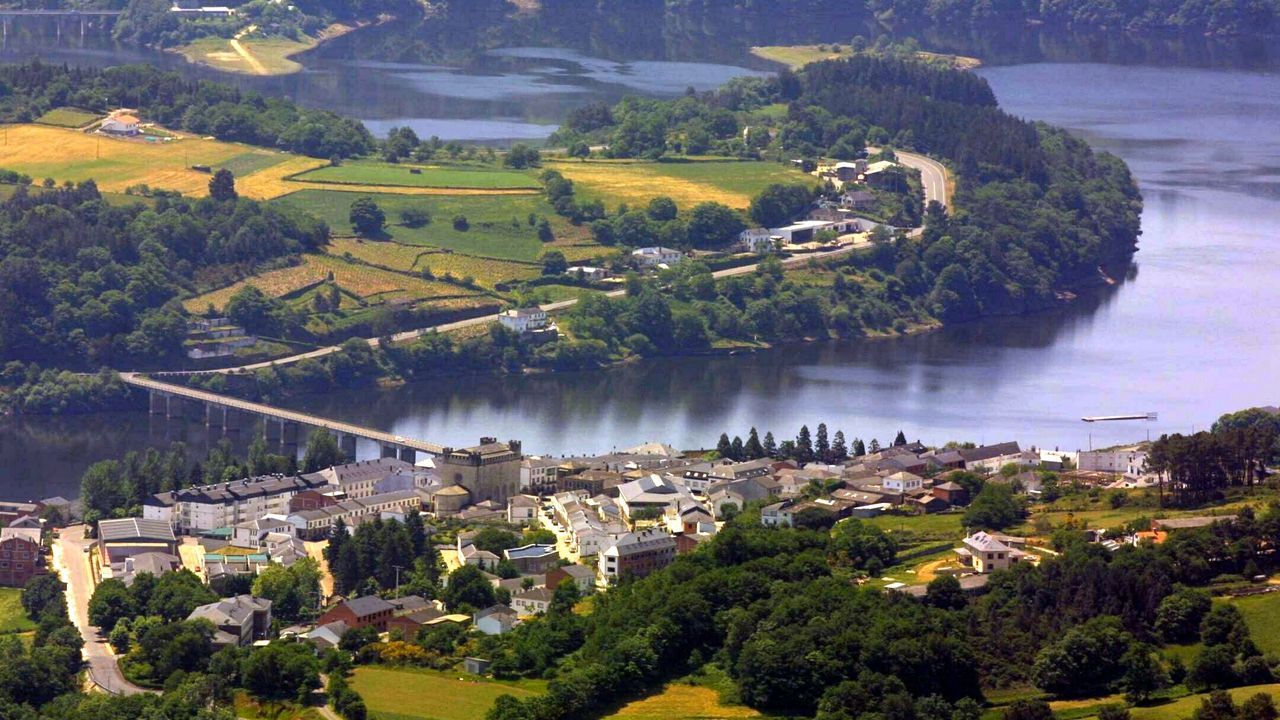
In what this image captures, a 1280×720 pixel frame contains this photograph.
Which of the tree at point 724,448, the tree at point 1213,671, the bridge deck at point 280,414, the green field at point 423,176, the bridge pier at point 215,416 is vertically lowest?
the bridge pier at point 215,416

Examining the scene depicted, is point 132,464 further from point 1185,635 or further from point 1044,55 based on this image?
point 1044,55

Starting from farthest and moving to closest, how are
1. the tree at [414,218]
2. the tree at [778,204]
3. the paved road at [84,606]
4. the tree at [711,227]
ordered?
the tree at [778,204] < the tree at [711,227] < the tree at [414,218] < the paved road at [84,606]

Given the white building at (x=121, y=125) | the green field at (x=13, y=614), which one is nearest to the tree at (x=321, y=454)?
the green field at (x=13, y=614)

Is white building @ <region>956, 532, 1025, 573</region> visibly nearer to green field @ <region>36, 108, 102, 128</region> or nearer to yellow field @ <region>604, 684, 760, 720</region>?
yellow field @ <region>604, 684, 760, 720</region>

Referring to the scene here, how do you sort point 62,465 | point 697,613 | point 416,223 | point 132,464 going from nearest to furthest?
point 697,613 < point 132,464 < point 62,465 < point 416,223

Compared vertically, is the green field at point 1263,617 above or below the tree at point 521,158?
above

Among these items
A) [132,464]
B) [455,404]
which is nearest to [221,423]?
[455,404]

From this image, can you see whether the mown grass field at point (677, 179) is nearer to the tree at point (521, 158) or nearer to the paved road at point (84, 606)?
the tree at point (521, 158)

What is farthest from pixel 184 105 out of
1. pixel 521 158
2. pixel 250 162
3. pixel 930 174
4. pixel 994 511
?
pixel 994 511
